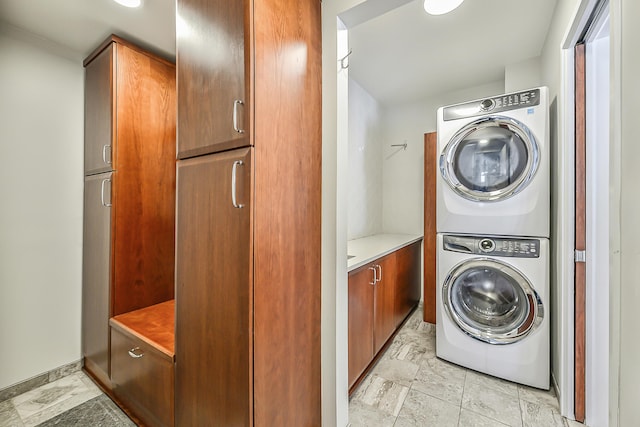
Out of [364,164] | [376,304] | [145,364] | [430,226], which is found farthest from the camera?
[364,164]

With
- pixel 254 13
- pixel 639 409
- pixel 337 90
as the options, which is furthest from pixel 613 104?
pixel 254 13

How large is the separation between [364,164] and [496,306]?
6.12ft

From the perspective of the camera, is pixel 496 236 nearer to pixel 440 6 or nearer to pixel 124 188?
pixel 440 6

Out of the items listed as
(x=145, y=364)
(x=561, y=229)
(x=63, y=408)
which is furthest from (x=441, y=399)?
(x=63, y=408)

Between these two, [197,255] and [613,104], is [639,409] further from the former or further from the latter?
[197,255]

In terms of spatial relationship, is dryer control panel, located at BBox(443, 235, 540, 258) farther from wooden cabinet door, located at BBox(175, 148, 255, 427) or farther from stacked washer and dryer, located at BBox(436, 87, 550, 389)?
wooden cabinet door, located at BBox(175, 148, 255, 427)

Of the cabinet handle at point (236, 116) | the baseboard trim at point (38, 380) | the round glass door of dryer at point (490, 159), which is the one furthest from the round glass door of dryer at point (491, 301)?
the baseboard trim at point (38, 380)

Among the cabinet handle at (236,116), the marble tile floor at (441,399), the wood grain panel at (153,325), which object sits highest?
the cabinet handle at (236,116)

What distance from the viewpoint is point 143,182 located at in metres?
1.88

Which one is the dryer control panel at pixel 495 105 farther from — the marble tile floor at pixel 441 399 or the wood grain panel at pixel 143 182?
the wood grain panel at pixel 143 182

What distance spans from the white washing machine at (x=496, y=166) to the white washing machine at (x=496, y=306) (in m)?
0.12

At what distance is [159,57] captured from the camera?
1969 mm

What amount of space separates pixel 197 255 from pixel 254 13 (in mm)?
972

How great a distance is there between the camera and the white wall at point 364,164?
112 inches
